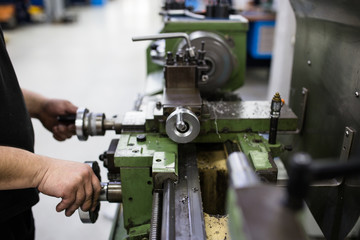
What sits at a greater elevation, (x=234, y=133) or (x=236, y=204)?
(x=236, y=204)

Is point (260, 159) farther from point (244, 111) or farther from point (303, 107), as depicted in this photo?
point (303, 107)

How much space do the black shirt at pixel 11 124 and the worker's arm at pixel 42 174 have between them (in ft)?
0.55

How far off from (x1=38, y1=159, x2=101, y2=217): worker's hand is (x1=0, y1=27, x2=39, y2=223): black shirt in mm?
188

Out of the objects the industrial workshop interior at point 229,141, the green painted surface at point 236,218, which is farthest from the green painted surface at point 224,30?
the green painted surface at point 236,218

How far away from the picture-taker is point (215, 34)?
1.18 metres

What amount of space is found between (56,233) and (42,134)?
100cm

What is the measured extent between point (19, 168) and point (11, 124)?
20cm

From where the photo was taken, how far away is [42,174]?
71 centimetres

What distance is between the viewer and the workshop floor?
1.71 meters

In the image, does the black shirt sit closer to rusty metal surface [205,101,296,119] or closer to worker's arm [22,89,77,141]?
worker's arm [22,89,77,141]

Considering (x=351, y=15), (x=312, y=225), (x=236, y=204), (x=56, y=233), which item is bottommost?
(x=56, y=233)

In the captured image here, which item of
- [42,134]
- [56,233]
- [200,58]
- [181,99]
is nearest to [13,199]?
[181,99]

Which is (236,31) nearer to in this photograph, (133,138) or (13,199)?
(133,138)

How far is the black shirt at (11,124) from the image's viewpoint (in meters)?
0.84
